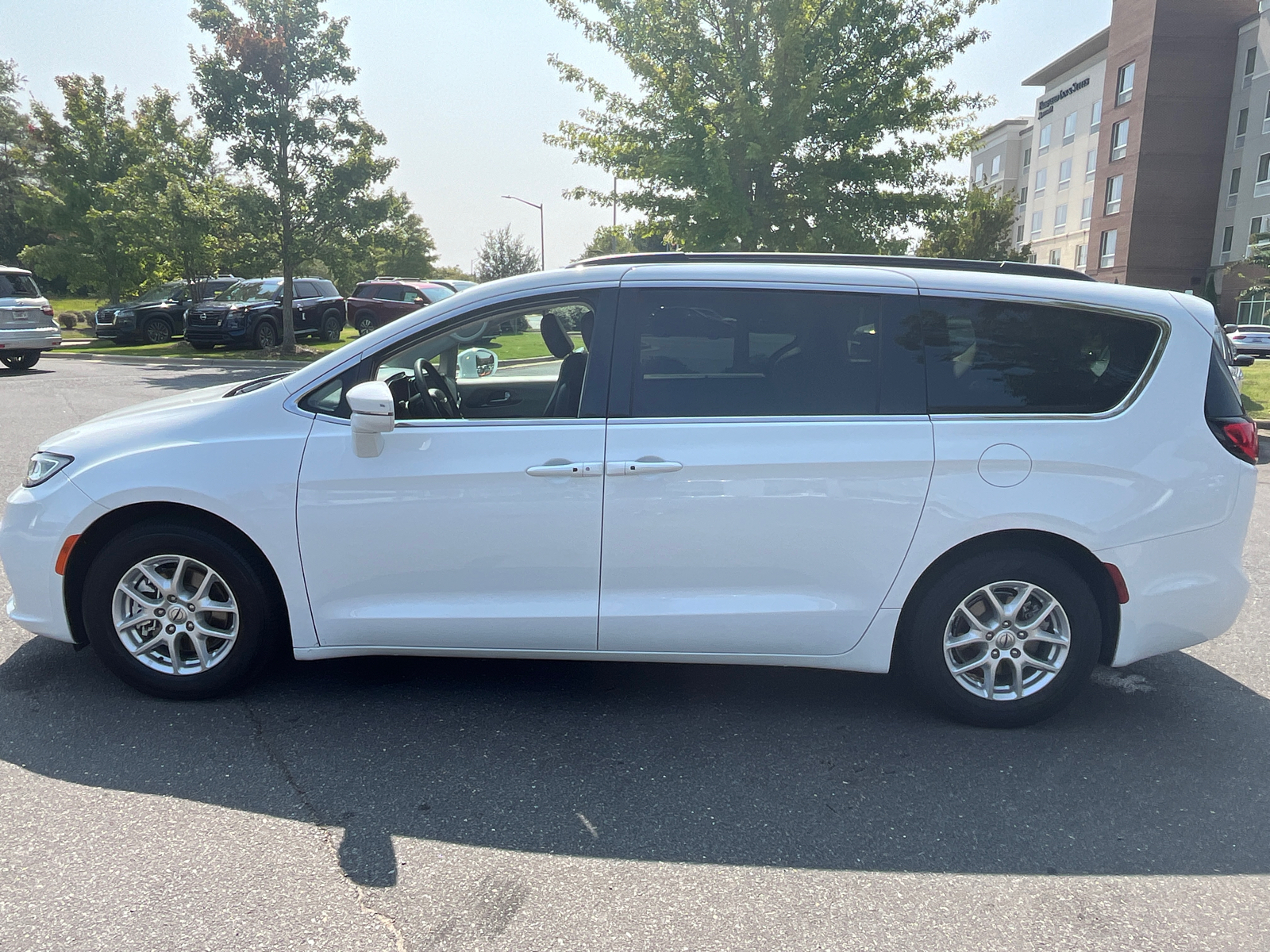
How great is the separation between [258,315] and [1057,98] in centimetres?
5107

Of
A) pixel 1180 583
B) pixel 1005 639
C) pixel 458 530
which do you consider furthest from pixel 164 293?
pixel 1180 583

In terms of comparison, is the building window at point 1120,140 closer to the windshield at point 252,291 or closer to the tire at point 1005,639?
the windshield at point 252,291

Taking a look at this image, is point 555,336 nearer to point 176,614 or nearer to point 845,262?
point 845,262

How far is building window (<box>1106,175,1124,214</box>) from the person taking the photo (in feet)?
157

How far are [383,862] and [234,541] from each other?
153 cm

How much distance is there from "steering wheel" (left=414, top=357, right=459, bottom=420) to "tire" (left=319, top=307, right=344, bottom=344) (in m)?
24.0

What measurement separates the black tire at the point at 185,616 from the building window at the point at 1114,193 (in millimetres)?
53083

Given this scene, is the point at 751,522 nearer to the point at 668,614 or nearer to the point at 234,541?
the point at 668,614

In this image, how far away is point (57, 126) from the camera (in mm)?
31500

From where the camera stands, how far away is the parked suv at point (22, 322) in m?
18.8

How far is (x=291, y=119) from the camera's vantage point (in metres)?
21.8

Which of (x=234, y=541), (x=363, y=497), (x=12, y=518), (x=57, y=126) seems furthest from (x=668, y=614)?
(x=57, y=126)

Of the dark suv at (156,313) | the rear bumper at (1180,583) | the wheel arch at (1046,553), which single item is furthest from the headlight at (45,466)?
the dark suv at (156,313)

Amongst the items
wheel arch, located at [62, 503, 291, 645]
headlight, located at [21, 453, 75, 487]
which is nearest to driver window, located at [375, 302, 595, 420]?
wheel arch, located at [62, 503, 291, 645]
